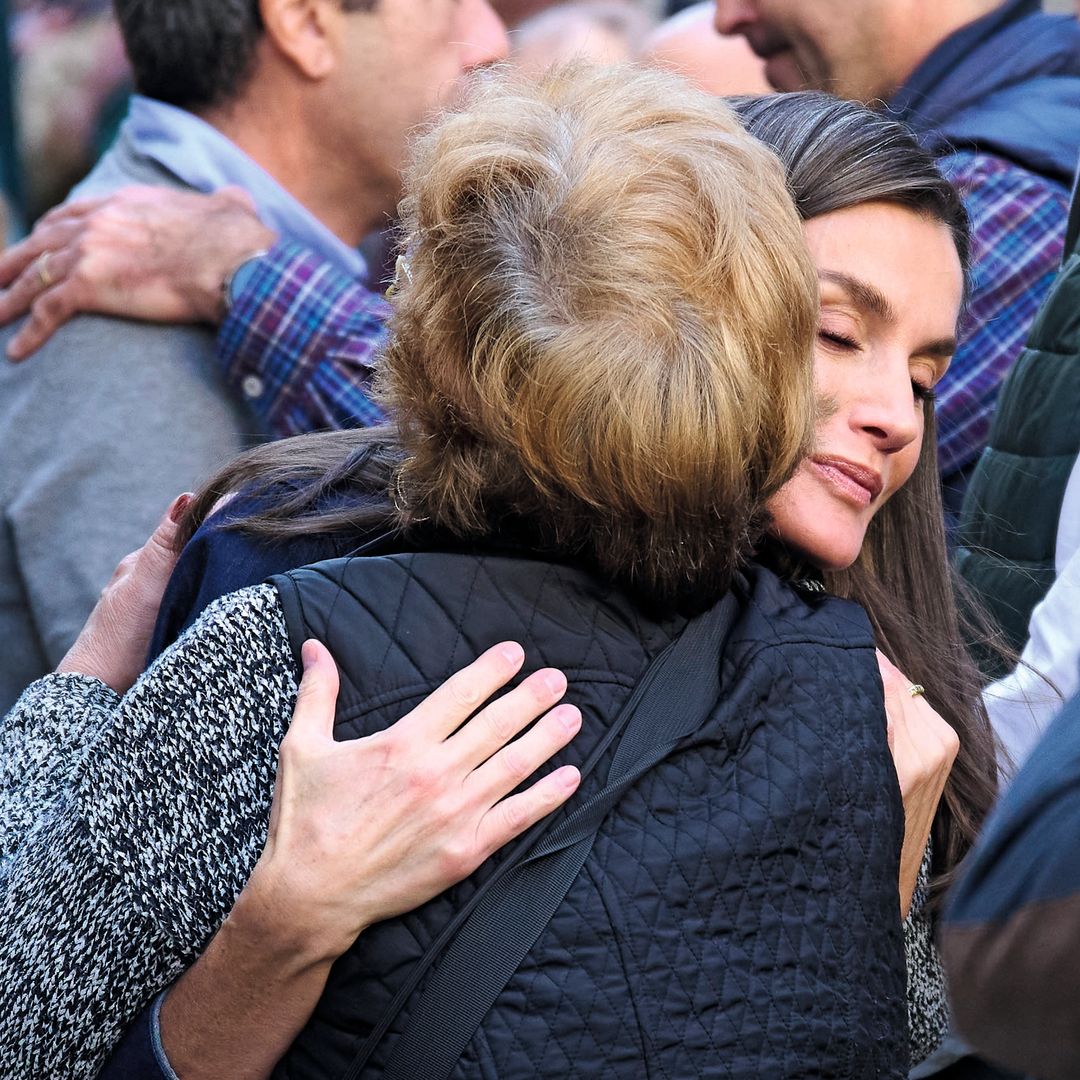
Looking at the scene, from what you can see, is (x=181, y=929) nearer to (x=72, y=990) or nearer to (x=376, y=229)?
(x=72, y=990)

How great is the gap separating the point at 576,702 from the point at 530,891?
0.18 m

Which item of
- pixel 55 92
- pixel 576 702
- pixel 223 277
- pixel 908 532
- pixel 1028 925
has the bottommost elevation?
pixel 55 92

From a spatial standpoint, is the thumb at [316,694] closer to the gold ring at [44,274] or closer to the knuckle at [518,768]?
the knuckle at [518,768]

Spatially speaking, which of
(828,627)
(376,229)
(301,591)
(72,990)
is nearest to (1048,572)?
(828,627)

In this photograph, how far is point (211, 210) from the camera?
2.71 m

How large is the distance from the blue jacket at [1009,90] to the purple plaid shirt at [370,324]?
0.07 meters

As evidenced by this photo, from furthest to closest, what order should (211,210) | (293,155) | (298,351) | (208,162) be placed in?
(293,155), (208,162), (211,210), (298,351)

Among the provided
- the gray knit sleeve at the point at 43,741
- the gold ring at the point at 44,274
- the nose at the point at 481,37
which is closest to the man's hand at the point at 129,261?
the gold ring at the point at 44,274

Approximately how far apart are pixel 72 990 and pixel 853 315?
A: 43.1 inches

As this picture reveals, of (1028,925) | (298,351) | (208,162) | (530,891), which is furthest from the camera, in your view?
(208,162)

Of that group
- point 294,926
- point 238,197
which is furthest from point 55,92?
point 294,926

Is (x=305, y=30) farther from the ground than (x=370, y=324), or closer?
farther from the ground

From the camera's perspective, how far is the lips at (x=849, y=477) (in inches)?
65.3

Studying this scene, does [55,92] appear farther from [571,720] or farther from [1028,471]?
[571,720]
